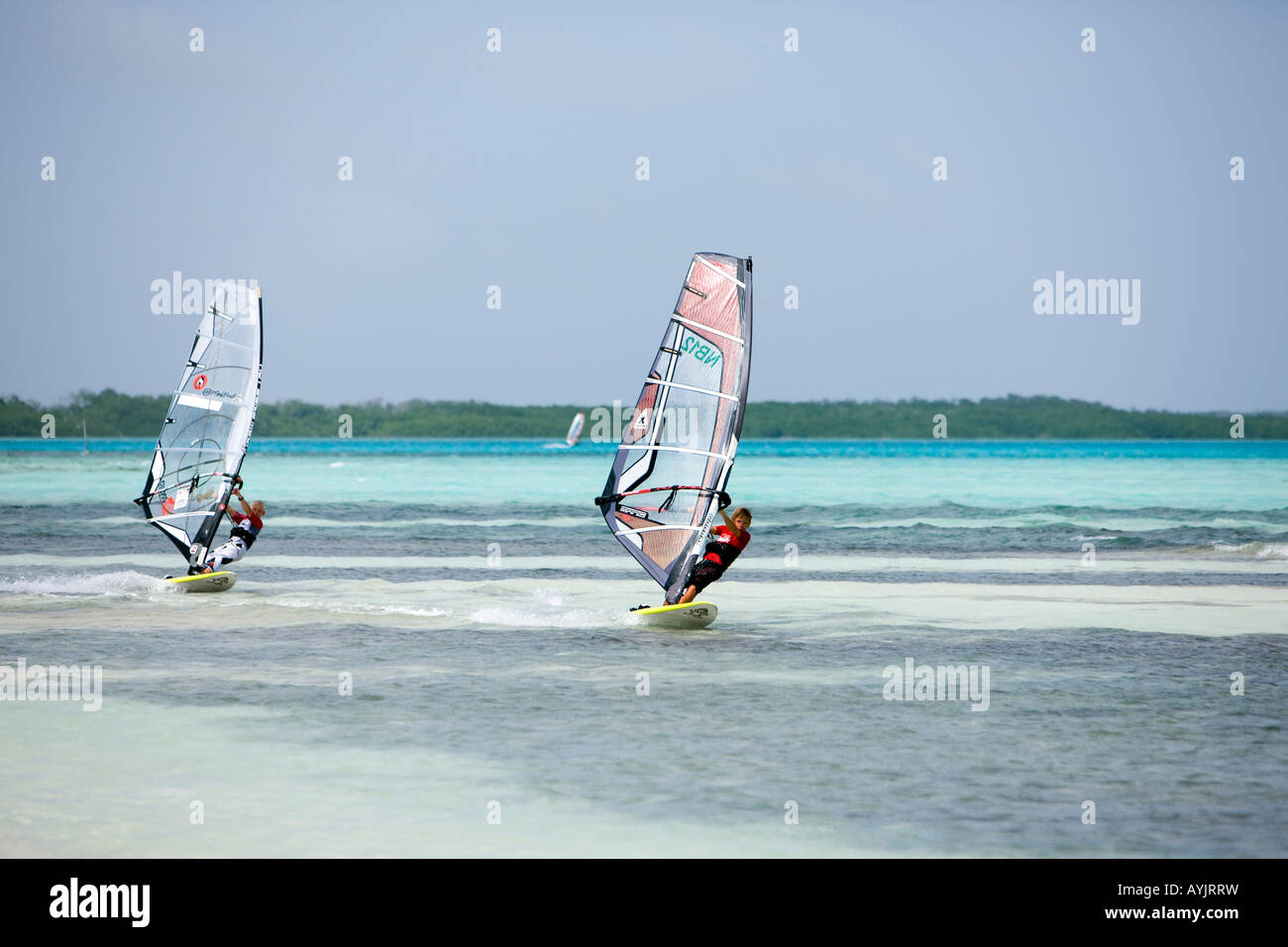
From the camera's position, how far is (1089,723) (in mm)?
7773

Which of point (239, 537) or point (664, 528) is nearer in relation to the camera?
point (664, 528)

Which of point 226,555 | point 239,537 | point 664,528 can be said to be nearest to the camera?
point 664,528

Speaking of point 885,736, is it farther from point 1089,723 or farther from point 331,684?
point 331,684

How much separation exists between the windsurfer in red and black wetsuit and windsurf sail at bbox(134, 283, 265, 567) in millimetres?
5842

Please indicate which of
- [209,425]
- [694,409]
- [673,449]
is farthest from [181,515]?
[694,409]

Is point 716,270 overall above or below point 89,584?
above

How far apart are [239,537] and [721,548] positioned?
637 cm

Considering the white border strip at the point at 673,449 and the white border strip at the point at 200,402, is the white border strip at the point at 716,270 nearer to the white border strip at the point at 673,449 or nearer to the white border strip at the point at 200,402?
the white border strip at the point at 673,449

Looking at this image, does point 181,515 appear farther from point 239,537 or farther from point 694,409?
point 694,409

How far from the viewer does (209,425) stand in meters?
14.4


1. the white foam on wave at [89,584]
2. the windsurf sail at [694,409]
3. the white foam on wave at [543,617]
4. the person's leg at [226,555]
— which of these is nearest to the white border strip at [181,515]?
the person's leg at [226,555]

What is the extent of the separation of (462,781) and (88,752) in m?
2.27

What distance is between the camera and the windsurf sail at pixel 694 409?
37.3 ft

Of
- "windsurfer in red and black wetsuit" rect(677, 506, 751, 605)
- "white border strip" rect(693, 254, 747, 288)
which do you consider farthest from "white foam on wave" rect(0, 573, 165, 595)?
"white border strip" rect(693, 254, 747, 288)
